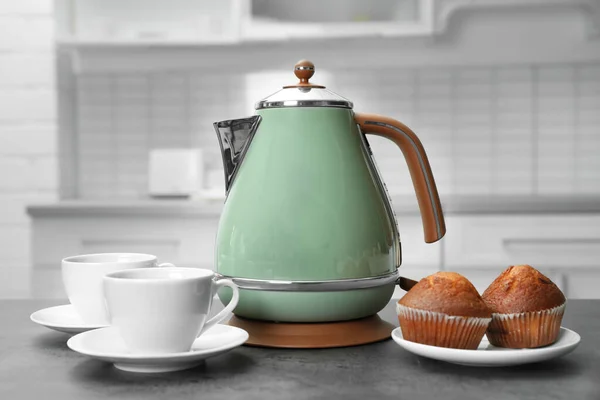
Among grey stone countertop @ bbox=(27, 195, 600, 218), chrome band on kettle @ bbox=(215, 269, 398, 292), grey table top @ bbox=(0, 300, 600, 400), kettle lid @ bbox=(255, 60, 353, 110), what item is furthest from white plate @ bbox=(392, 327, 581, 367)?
grey stone countertop @ bbox=(27, 195, 600, 218)

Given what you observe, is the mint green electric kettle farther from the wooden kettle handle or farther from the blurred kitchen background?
the blurred kitchen background

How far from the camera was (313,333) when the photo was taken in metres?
0.68

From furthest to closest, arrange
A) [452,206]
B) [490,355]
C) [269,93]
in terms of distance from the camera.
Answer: [269,93], [452,206], [490,355]

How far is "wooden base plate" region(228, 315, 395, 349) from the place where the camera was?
2.19 feet

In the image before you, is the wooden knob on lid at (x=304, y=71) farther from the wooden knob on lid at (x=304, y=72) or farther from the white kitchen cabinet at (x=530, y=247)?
the white kitchen cabinet at (x=530, y=247)

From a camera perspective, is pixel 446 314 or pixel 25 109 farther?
pixel 25 109

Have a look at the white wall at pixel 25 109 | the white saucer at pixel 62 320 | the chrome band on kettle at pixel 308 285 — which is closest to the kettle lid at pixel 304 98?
the chrome band on kettle at pixel 308 285

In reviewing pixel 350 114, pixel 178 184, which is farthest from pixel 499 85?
pixel 350 114

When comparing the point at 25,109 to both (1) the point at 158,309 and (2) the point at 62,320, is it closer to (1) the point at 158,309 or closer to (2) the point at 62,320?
(2) the point at 62,320

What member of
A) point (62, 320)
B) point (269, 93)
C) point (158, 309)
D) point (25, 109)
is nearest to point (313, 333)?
point (158, 309)

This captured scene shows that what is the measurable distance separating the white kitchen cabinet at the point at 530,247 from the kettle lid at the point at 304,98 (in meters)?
1.60

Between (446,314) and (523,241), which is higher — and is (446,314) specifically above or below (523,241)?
above

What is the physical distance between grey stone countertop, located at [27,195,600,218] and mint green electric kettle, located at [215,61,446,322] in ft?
4.95

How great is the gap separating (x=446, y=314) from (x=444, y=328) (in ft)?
0.05
